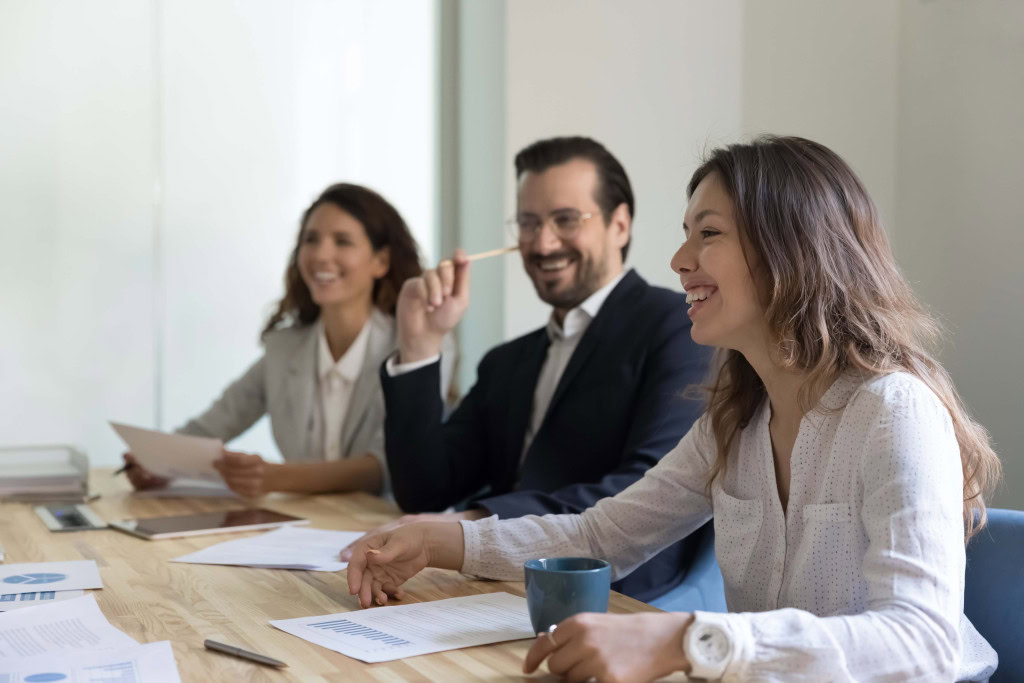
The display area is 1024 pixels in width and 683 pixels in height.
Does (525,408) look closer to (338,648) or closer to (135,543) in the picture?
(135,543)

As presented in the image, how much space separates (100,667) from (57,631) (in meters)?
0.18

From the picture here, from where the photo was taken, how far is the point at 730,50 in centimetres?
298

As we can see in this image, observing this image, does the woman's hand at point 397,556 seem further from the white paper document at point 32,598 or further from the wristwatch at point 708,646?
the wristwatch at point 708,646

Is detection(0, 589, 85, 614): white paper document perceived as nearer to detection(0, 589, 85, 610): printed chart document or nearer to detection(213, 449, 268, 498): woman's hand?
detection(0, 589, 85, 610): printed chart document

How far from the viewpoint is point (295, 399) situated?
2.86 m

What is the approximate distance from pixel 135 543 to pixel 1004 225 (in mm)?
1697

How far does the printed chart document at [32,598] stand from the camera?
1.38 meters

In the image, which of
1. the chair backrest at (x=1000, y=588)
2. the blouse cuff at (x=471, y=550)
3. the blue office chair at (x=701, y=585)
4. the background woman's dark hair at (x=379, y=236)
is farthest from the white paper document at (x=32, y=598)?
the background woman's dark hair at (x=379, y=236)

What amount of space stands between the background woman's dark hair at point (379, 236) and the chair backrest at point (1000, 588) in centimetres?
192

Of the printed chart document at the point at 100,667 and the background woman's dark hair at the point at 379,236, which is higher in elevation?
the background woman's dark hair at the point at 379,236

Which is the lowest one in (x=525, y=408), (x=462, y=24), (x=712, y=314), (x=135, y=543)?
(x=135, y=543)

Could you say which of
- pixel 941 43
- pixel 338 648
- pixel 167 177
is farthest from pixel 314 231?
pixel 338 648

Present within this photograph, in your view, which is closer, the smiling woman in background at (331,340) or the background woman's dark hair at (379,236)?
the smiling woman in background at (331,340)

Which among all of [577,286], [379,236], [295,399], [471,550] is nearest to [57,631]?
[471,550]
